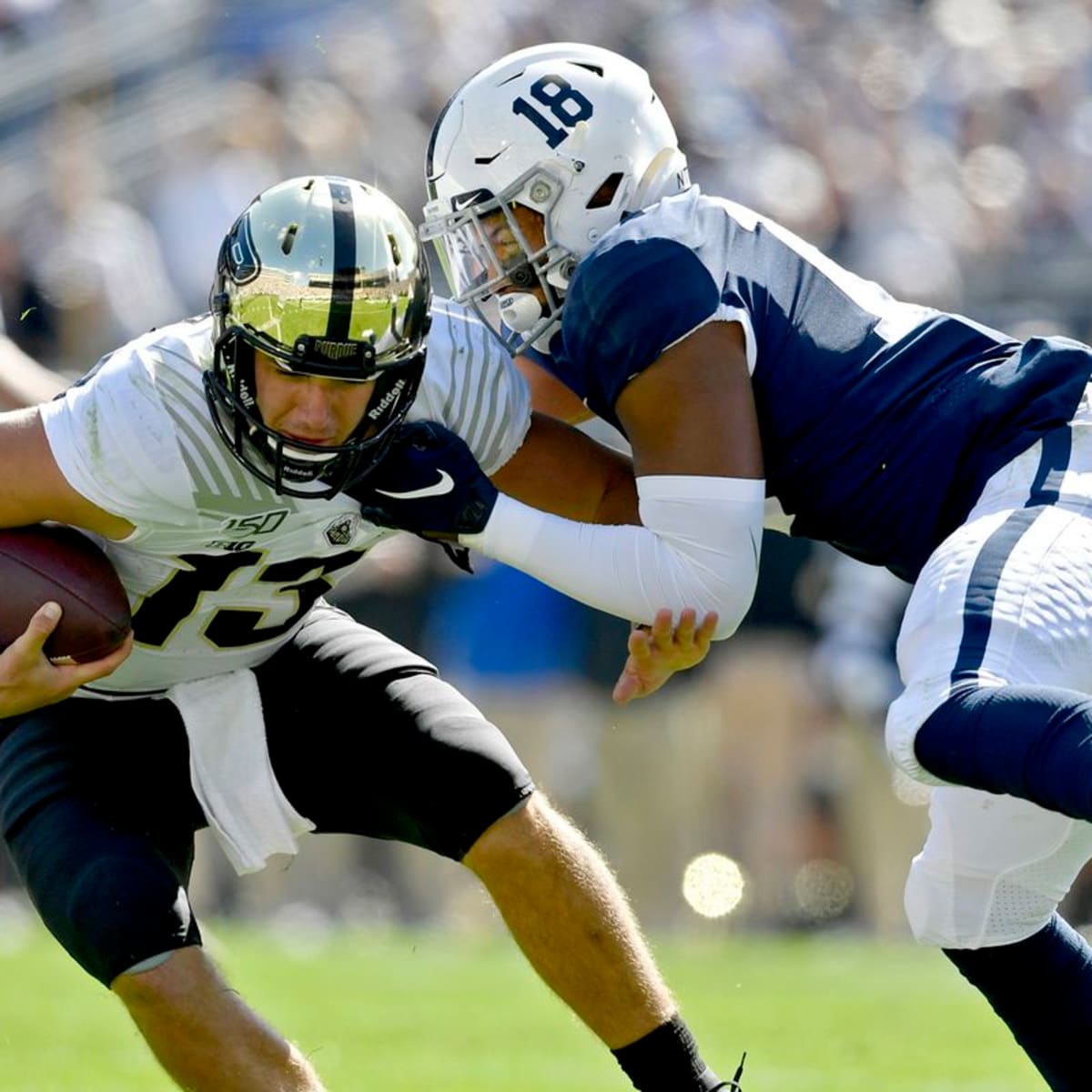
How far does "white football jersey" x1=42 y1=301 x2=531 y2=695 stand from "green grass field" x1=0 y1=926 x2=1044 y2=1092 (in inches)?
60.6

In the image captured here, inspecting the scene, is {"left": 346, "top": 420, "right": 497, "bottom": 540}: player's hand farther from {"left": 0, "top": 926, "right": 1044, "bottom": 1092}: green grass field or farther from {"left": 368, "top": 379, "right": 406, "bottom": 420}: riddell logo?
{"left": 0, "top": 926, "right": 1044, "bottom": 1092}: green grass field

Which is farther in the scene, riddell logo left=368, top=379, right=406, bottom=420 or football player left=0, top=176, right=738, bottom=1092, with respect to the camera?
riddell logo left=368, top=379, right=406, bottom=420

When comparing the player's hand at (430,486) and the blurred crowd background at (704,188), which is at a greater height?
the player's hand at (430,486)

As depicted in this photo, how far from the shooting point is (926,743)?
10.4 feet

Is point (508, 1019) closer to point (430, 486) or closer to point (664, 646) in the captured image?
point (664, 646)

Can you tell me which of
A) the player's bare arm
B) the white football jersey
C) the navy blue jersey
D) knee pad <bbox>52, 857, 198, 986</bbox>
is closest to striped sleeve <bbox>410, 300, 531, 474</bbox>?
the white football jersey

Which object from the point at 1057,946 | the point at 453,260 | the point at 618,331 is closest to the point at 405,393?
the point at 618,331

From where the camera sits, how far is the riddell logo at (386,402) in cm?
350

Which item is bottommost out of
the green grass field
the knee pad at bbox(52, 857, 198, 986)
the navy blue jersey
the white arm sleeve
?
the green grass field

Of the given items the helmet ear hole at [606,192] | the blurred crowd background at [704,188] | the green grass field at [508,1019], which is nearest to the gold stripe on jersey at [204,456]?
the helmet ear hole at [606,192]

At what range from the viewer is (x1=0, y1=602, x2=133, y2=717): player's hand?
3387mm

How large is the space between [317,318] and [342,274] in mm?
84

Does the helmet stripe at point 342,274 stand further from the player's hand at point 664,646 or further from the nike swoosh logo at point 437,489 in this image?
the player's hand at point 664,646

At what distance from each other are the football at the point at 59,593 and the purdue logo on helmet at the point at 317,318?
11.9 inches
